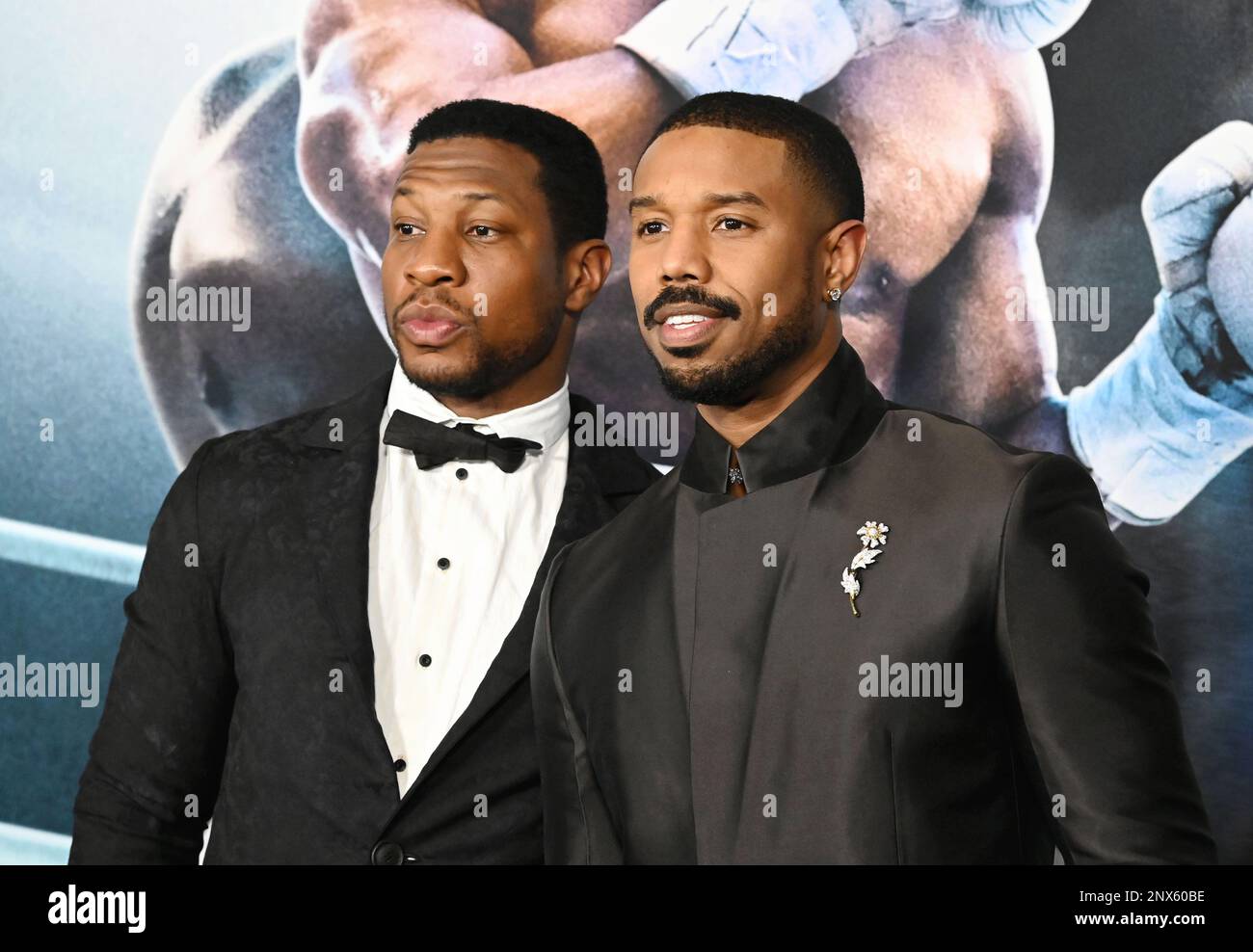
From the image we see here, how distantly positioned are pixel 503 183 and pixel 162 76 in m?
1.48

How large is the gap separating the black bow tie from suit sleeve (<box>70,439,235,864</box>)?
369 mm

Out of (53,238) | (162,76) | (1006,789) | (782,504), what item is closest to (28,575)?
(53,238)

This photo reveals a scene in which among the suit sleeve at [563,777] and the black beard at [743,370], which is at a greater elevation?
the black beard at [743,370]

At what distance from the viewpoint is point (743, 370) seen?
2373 millimetres

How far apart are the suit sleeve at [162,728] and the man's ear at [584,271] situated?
747mm

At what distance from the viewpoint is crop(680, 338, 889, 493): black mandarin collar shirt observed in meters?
2.38

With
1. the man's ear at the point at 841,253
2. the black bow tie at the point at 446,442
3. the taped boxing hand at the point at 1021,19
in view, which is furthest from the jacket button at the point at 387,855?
the taped boxing hand at the point at 1021,19

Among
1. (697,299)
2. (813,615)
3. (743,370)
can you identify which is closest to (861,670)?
(813,615)

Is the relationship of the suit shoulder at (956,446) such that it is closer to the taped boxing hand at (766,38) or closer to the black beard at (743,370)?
the black beard at (743,370)

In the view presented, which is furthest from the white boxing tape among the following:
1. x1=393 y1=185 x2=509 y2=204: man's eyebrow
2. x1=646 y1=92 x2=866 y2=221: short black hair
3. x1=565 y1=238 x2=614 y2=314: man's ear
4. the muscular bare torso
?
x1=393 y1=185 x2=509 y2=204: man's eyebrow

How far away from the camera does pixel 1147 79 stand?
150 inches

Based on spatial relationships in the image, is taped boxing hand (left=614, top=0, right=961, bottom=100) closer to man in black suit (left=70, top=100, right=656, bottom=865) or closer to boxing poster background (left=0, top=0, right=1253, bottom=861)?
boxing poster background (left=0, top=0, right=1253, bottom=861)

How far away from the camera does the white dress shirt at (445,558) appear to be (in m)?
2.60

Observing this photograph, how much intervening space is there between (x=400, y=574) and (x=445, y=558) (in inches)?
3.1
